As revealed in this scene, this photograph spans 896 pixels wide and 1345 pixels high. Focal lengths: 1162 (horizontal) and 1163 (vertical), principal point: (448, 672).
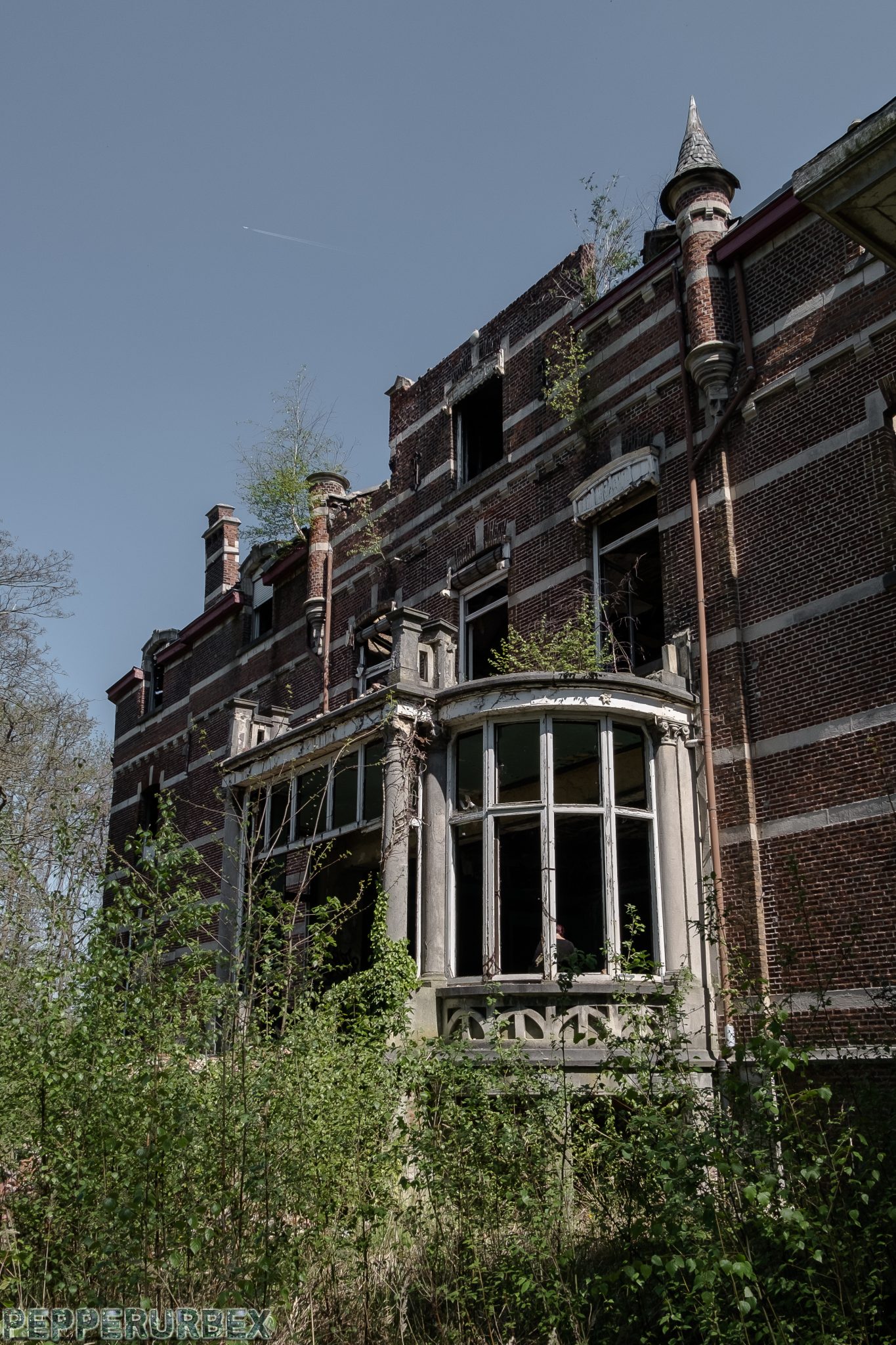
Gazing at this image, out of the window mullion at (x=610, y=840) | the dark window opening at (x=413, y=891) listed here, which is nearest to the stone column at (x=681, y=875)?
the window mullion at (x=610, y=840)

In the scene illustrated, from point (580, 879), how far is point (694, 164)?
29.3 ft

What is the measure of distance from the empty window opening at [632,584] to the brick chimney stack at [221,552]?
11.7m

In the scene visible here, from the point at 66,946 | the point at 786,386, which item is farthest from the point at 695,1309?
the point at 786,386

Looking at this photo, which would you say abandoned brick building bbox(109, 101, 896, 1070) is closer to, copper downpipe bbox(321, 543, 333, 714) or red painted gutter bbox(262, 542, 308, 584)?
copper downpipe bbox(321, 543, 333, 714)

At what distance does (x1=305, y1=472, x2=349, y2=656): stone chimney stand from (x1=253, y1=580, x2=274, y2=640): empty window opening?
232cm

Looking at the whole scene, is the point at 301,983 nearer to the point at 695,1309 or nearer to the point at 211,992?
the point at 211,992

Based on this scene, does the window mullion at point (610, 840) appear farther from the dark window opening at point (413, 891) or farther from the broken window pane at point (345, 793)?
the broken window pane at point (345, 793)

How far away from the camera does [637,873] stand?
39.3ft

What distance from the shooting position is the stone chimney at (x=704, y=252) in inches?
523

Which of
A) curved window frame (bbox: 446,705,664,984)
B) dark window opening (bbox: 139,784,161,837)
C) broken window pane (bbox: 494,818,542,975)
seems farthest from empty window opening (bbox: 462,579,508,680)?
dark window opening (bbox: 139,784,161,837)

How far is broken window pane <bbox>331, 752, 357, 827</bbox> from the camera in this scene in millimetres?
13875

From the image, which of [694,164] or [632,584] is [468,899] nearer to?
[632,584]

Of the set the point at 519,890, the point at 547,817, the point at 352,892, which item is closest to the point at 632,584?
the point at 547,817

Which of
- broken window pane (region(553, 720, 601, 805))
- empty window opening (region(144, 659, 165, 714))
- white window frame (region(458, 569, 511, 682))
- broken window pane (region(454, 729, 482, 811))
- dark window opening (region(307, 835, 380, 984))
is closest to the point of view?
broken window pane (region(553, 720, 601, 805))
